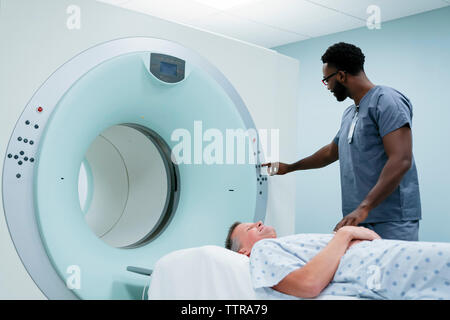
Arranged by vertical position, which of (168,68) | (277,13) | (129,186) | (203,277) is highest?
(277,13)

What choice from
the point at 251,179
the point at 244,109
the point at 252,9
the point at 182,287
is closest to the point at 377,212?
the point at 251,179

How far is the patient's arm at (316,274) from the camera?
1110mm

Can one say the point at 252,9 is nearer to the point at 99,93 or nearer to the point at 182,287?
the point at 99,93

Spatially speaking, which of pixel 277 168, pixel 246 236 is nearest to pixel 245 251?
pixel 246 236

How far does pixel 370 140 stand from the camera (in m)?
1.68

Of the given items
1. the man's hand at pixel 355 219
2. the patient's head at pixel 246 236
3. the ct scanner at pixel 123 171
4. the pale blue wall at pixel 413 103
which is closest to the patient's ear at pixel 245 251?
the patient's head at pixel 246 236

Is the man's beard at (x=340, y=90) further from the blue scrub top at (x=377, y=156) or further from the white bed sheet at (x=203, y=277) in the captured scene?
the white bed sheet at (x=203, y=277)

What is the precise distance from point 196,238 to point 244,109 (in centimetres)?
48

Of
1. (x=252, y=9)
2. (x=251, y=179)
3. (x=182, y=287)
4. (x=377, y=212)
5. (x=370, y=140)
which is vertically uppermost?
(x=252, y=9)

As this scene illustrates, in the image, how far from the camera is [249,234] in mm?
1463

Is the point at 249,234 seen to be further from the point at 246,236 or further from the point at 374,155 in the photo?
the point at 374,155

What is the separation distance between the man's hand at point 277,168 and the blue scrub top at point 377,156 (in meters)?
0.22

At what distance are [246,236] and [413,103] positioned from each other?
1.99m
